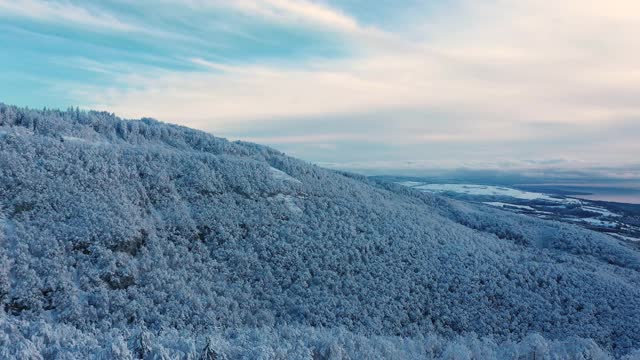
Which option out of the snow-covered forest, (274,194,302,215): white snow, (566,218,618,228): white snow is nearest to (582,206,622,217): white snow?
(566,218,618,228): white snow

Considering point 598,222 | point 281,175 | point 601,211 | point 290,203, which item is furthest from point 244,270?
point 601,211

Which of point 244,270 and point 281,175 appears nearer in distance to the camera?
point 244,270

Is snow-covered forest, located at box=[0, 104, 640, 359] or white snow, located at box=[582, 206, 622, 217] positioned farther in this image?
white snow, located at box=[582, 206, 622, 217]

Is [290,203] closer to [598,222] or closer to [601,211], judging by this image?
[598,222]

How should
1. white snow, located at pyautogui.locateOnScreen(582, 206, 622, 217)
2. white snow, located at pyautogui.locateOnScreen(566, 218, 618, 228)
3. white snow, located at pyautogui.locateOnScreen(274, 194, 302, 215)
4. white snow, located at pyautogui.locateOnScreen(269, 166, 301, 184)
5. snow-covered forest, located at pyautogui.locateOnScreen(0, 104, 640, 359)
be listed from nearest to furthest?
snow-covered forest, located at pyautogui.locateOnScreen(0, 104, 640, 359), white snow, located at pyautogui.locateOnScreen(274, 194, 302, 215), white snow, located at pyautogui.locateOnScreen(269, 166, 301, 184), white snow, located at pyautogui.locateOnScreen(566, 218, 618, 228), white snow, located at pyautogui.locateOnScreen(582, 206, 622, 217)

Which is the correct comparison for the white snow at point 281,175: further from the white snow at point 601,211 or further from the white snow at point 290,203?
the white snow at point 601,211

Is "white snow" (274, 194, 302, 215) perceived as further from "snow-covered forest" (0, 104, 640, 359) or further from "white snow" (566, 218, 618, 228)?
"white snow" (566, 218, 618, 228)

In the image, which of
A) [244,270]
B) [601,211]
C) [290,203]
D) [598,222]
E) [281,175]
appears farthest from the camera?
[601,211]

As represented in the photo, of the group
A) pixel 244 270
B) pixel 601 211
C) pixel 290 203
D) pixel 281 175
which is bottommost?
pixel 244 270

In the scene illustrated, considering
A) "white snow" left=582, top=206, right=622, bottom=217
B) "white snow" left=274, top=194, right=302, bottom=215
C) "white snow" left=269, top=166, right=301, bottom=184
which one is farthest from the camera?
"white snow" left=582, top=206, right=622, bottom=217

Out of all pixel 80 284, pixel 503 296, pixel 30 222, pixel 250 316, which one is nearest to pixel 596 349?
pixel 503 296
